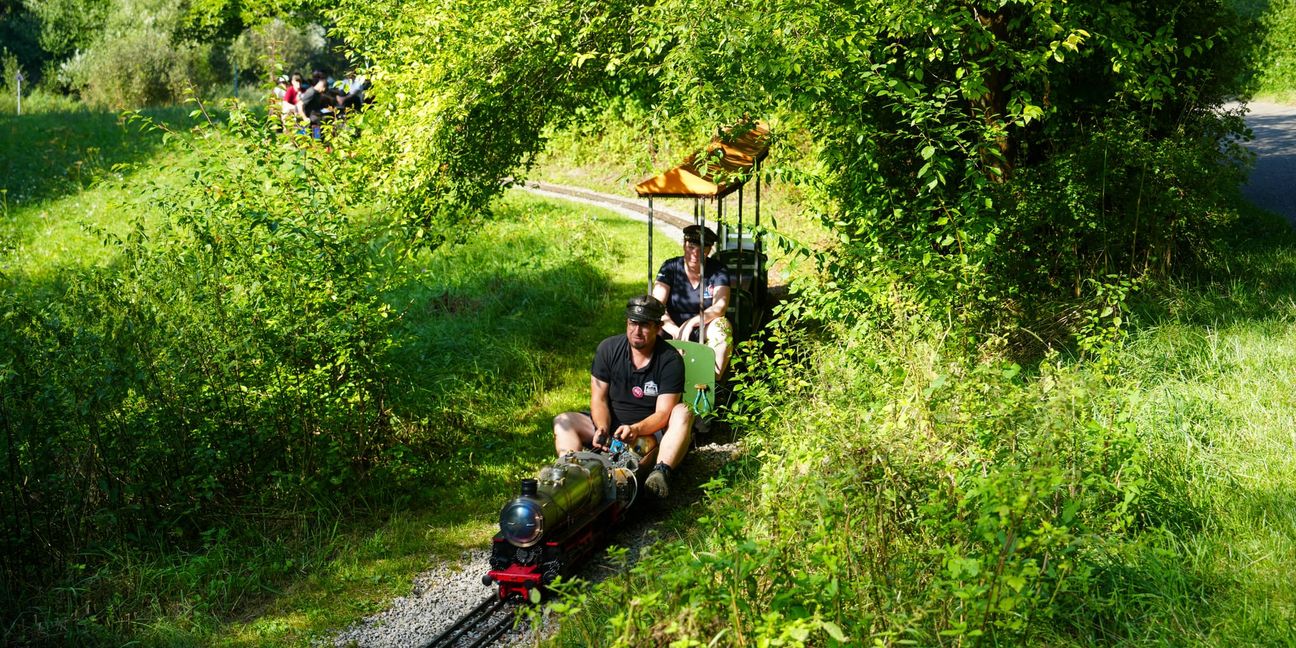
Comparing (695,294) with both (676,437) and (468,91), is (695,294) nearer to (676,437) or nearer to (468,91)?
(676,437)

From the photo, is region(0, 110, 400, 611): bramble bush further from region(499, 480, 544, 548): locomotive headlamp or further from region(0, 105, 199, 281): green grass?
region(0, 105, 199, 281): green grass

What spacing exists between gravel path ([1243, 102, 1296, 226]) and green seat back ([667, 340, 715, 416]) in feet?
23.1

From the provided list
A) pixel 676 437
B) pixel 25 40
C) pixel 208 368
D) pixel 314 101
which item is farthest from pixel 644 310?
pixel 25 40

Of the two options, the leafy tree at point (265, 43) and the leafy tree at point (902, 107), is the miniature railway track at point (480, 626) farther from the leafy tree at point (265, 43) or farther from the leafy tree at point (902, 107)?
the leafy tree at point (265, 43)

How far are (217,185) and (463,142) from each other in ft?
6.57

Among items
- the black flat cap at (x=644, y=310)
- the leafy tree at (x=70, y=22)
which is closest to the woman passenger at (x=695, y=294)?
the black flat cap at (x=644, y=310)

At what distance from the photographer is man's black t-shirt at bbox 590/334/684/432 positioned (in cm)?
759

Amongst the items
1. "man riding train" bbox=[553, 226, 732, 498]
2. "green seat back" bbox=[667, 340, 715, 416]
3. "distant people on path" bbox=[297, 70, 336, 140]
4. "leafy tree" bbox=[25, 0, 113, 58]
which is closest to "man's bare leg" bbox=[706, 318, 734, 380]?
"green seat back" bbox=[667, 340, 715, 416]

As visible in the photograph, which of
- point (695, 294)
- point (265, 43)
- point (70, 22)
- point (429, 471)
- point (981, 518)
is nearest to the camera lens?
point (981, 518)

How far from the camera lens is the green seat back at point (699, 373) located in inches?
335

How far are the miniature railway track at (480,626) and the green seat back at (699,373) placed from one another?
2.71 m

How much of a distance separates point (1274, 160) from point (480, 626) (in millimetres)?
16333

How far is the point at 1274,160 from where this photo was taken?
683 inches

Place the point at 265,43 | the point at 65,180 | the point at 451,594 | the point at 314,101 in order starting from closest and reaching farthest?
the point at 451,594 → the point at 314,101 → the point at 65,180 → the point at 265,43
